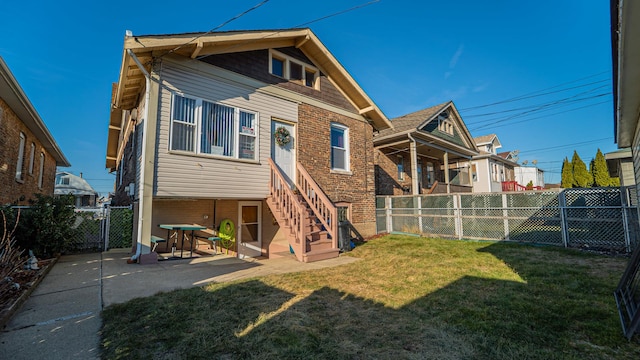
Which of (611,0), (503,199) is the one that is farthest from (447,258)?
(611,0)

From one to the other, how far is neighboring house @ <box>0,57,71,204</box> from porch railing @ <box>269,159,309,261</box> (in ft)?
22.7

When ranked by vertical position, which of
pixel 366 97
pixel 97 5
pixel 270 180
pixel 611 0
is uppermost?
pixel 97 5

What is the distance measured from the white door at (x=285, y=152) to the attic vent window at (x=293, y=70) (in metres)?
1.75

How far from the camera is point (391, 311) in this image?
3779mm

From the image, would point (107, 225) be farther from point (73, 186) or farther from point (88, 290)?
point (73, 186)

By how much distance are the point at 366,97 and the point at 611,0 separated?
30.6ft

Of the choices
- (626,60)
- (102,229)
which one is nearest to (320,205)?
(626,60)

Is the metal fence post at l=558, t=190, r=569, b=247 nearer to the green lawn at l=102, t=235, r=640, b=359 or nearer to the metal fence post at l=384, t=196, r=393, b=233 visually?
the green lawn at l=102, t=235, r=640, b=359

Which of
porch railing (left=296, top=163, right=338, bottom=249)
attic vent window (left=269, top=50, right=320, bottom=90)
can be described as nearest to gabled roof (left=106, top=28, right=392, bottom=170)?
→ attic vent window (left=269, top=50, right=320, bottom=90)

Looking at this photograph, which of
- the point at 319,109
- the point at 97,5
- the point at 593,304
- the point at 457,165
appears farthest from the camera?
the point at 457,165

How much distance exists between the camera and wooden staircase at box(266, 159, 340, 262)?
7141 millimetres

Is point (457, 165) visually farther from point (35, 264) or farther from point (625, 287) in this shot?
point (35, 264)

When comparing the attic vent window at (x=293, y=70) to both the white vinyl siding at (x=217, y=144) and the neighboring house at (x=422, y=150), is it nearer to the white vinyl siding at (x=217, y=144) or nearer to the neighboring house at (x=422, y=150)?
the white vinyl siding at (x=217, y=144)

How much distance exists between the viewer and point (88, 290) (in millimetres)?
4656
